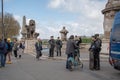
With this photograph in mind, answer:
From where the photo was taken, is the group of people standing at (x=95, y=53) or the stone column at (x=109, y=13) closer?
the group of people standing at (x=95, y=53)

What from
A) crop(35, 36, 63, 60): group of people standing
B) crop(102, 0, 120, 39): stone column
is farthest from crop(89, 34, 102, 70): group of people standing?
crop(102, 0, 120, 39): stone column

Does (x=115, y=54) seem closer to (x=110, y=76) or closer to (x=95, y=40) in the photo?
(x=110, y=76)

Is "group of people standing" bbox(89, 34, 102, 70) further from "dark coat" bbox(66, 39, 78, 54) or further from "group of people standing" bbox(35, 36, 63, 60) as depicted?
"group of people standing" bbox(35, 36, 63, 60)

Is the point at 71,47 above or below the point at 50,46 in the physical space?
above

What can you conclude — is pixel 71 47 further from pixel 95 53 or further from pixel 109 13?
pixel 109 13

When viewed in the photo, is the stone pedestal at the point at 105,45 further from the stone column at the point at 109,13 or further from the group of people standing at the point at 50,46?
the group of people standing at the point at 50,46

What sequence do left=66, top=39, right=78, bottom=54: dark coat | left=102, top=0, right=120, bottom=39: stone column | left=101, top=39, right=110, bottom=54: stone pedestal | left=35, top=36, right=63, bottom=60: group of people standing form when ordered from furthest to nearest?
left=101, top=39, right=110, bottom=54: stone pedestal
left=102, top=0, right=120, bottom=39: stone column
left=35, top=36, right=63, bottom=60: group of people standing
left=66, top=39, right=78, bottom=54: dark coat

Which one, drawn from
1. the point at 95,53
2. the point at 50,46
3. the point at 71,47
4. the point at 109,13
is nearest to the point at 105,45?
the point at 109,13

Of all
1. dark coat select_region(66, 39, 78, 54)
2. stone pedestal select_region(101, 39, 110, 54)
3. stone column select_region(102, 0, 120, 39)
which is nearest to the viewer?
dark coat select_region(66, 39, 78, 54)

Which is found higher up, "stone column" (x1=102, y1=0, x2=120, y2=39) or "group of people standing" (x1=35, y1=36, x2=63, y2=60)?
"stone column" (x1=102, y1=0, x2=120, y2=39)

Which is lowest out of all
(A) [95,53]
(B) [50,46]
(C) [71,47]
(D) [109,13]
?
(A) [95,53]

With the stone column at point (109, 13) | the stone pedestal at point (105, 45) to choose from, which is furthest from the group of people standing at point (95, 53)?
the stone pedestal at point (105, 45)

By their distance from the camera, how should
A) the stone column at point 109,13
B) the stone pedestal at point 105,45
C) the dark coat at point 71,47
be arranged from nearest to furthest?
the dark coat at point 71,47
the stone column at point 109,13
the stone pedestal at point 105,45

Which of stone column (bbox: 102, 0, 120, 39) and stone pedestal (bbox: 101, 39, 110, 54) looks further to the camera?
stone pedestal (bbox: 101, 39, 110, 54)
